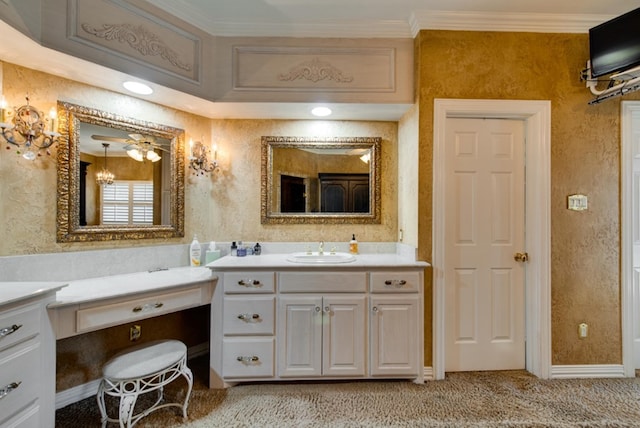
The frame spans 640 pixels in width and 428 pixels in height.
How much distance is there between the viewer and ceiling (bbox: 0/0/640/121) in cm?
201

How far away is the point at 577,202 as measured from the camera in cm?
220

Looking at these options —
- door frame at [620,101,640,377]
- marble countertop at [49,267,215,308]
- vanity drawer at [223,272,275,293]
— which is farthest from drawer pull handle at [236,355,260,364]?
door frame at [620,101,640,377]

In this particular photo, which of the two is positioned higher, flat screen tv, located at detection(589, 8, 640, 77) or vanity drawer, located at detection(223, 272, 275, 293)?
flat screen tv, located at detection(589, 8, 640, 77)

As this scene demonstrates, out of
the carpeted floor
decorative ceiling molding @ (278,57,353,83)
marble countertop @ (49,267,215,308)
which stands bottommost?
the carpeted floor

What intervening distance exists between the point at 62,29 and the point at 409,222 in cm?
264

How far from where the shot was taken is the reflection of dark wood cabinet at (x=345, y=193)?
2.68m

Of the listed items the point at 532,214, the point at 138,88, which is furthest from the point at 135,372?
the point at 532,214

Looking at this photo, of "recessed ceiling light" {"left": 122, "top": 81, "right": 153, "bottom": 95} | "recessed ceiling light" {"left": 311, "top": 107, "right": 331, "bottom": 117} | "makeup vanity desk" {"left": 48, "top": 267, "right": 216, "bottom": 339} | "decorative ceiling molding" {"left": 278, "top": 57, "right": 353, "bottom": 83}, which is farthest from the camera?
"recessed ceiling light" {"left": 311, "top": 107, "right": 331, "bottom": 117}

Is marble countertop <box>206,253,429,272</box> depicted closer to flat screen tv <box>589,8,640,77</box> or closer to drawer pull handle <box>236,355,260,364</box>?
drawer pull handle <box>236,355,260,364</box>

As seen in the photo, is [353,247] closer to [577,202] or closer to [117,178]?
[577,202]

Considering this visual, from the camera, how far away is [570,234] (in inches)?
86.8

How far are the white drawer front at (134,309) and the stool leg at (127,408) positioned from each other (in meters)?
0.42

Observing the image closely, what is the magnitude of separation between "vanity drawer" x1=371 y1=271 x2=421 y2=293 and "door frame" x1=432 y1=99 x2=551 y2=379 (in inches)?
7.9

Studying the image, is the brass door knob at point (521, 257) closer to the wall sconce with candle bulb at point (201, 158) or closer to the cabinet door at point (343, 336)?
the cabinet door at point (343, 336)
